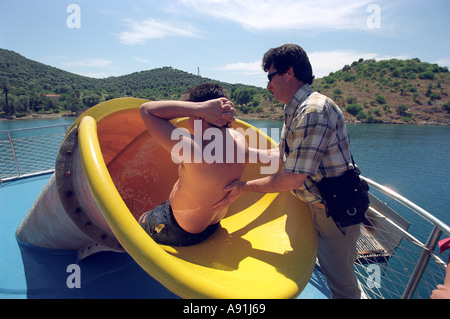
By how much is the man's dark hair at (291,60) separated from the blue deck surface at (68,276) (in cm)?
188

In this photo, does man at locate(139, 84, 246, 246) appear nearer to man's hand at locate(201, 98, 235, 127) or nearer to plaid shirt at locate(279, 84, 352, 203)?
man's hand at locate(201, 98, 235, 127)

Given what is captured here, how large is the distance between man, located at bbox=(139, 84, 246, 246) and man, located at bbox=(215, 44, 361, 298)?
0.13 metres

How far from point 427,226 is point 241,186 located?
8.20m

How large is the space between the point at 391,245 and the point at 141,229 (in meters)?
2.64

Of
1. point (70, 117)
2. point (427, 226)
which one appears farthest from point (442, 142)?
point (70, 117)

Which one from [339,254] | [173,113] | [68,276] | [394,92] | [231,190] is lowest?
[68,276]

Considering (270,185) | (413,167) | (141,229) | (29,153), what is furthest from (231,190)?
(413,167)

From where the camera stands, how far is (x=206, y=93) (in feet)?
4.90

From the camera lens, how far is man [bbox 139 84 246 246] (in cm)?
133

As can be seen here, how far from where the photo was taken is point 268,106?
46000 millimetres

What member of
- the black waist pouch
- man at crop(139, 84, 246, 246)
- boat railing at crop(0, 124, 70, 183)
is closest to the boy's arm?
man at crop(139, 84, 246, 246)

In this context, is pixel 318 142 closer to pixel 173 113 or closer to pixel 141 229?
pixel 173 113
